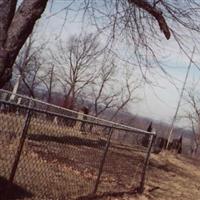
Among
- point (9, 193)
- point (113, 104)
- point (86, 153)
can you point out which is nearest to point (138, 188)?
point (86, 153)

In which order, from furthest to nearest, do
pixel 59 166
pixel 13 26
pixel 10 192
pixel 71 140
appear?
pixel 59 166 → pixel 71 140 → pixel 13 26 → pixel 10 192

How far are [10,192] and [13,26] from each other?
2.48 m

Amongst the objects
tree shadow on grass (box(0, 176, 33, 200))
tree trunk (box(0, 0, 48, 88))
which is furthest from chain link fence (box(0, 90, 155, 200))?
tree trunk (box(0, 0, 48, 88))

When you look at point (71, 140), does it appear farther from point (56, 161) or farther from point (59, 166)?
point (59, 166)

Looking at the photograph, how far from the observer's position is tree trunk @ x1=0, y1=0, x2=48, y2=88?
7.38 metres

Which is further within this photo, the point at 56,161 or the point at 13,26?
the point at 56,161

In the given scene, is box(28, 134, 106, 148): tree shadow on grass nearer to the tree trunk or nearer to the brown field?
the brown field

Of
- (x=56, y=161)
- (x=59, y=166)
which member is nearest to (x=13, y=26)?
(x=56, y=161)

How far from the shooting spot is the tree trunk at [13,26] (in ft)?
24.2

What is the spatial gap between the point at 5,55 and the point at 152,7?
3.70 m

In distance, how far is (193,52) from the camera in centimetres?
948

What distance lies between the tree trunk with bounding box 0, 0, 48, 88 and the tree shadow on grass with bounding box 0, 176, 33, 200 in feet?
4.75

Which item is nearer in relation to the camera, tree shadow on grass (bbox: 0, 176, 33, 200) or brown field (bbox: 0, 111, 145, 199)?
tree shadow on grass (bbox: 0, 176, 33, 200)

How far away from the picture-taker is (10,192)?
7.45m
